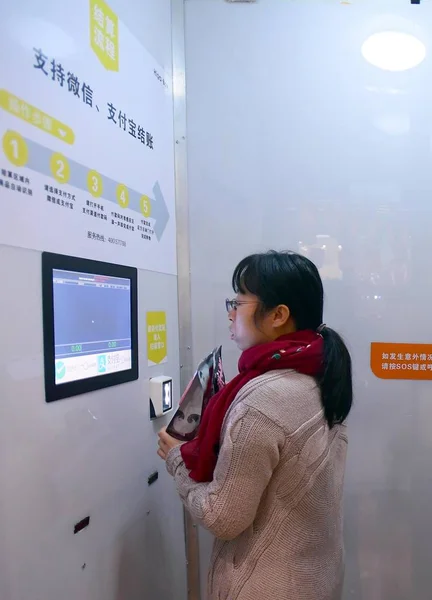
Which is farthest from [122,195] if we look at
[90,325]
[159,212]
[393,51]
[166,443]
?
[393,51]

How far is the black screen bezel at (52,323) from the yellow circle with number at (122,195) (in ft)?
0.59

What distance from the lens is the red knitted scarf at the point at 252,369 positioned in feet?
3.41

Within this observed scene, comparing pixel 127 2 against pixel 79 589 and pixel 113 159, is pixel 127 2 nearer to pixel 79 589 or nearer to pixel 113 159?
pixel 113 159

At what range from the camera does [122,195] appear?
4.22ft

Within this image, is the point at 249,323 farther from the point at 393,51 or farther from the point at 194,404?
the point at 393,51

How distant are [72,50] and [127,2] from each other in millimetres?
389

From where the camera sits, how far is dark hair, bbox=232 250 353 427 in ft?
3.51

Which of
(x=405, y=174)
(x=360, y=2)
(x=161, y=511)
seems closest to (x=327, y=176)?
(x=405, y=174)

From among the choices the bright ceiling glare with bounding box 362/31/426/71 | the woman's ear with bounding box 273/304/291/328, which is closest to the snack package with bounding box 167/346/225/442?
the woman's ear with bounding box 273/304/291/328

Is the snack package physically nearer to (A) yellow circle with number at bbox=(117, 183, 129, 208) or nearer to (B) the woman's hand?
(B) the woman's hand

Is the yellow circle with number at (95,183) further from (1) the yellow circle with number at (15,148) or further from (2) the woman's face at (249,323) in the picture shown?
(2) the woman's face at (249,323)

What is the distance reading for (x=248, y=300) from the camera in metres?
1.12

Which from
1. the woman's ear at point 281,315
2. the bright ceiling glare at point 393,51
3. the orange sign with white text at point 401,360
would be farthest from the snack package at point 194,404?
the bright ceiling glare at point 393,51

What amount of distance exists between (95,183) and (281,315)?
1.89ft
